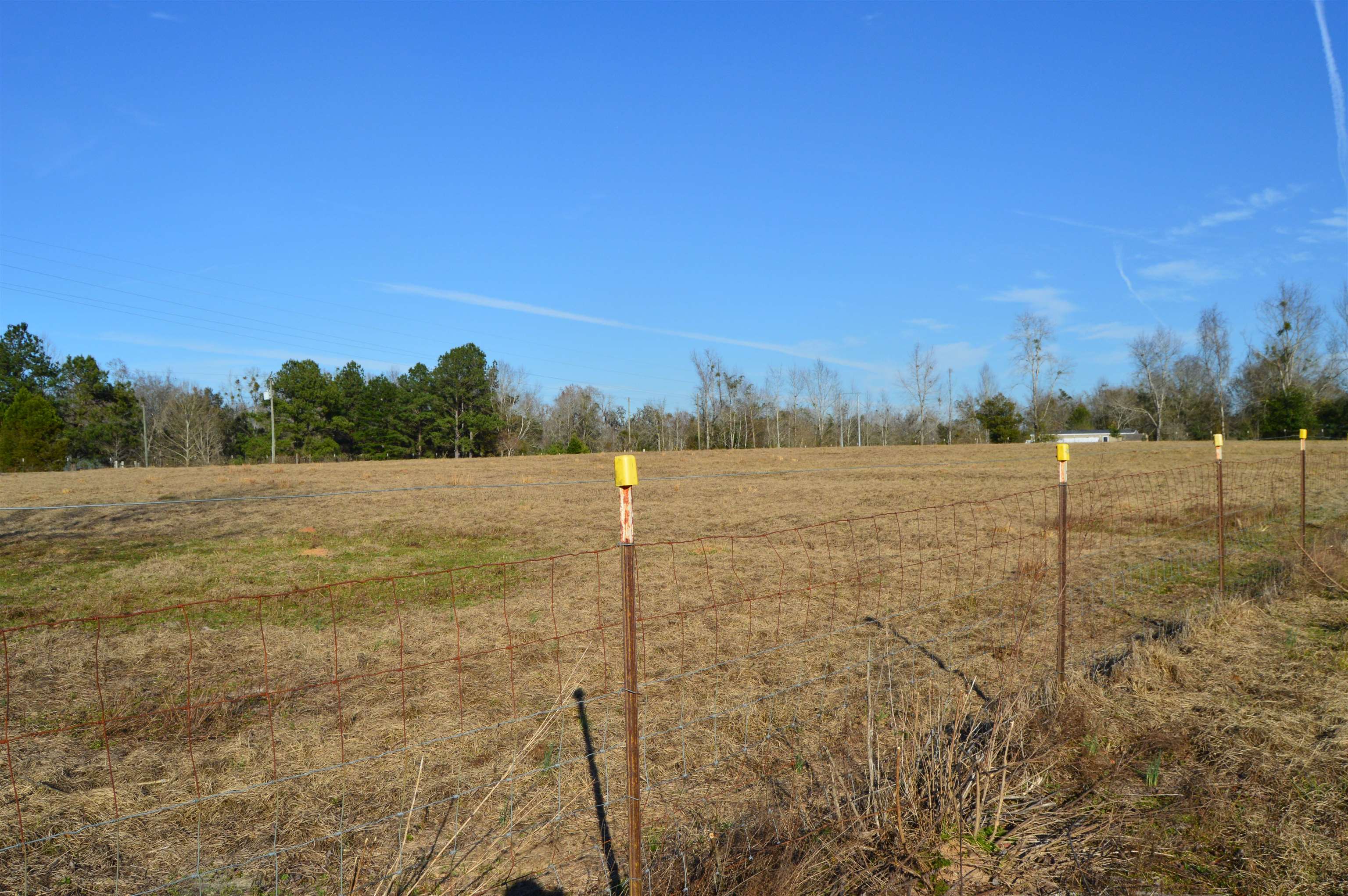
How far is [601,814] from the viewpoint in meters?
3.80

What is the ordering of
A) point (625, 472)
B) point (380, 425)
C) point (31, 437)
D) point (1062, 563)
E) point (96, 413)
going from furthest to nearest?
point (380, 425)
point (96, 413)
point (31, 437)
point (1062, 563)
point (625, 472)

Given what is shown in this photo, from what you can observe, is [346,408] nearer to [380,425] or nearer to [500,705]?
[380,425]

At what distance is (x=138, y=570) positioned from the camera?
34.4 ft

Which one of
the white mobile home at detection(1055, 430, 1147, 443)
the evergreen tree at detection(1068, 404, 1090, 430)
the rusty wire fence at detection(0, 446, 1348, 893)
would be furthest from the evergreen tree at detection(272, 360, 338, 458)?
the evergreen tree at detection(1068, 404, 1090, 430)

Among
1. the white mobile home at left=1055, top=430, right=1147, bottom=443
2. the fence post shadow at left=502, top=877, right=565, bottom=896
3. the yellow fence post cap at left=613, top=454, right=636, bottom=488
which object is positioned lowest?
the fence post shadow at left=502, top=877, right=565, bottom=896

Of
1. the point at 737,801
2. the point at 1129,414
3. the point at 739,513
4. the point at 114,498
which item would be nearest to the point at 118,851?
the point at 737,801

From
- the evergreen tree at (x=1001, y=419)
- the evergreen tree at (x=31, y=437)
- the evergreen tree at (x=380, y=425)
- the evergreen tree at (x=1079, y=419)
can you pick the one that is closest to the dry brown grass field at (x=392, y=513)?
the evergreen tree at (x=31, y=437)

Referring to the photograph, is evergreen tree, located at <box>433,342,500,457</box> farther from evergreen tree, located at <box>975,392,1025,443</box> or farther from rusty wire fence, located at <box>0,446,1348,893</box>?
rusty wire fence, located at <box>0,446,1348,893</box>

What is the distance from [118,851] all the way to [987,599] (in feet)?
24.4

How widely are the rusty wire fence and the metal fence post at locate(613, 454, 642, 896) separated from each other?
0.10 feet

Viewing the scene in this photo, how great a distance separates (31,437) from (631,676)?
54.0 metres

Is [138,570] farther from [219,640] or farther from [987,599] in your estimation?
[987,599]

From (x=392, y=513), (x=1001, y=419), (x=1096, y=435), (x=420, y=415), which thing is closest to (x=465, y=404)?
(x=420, y=415)

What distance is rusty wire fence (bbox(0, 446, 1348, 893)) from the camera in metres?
3.40
